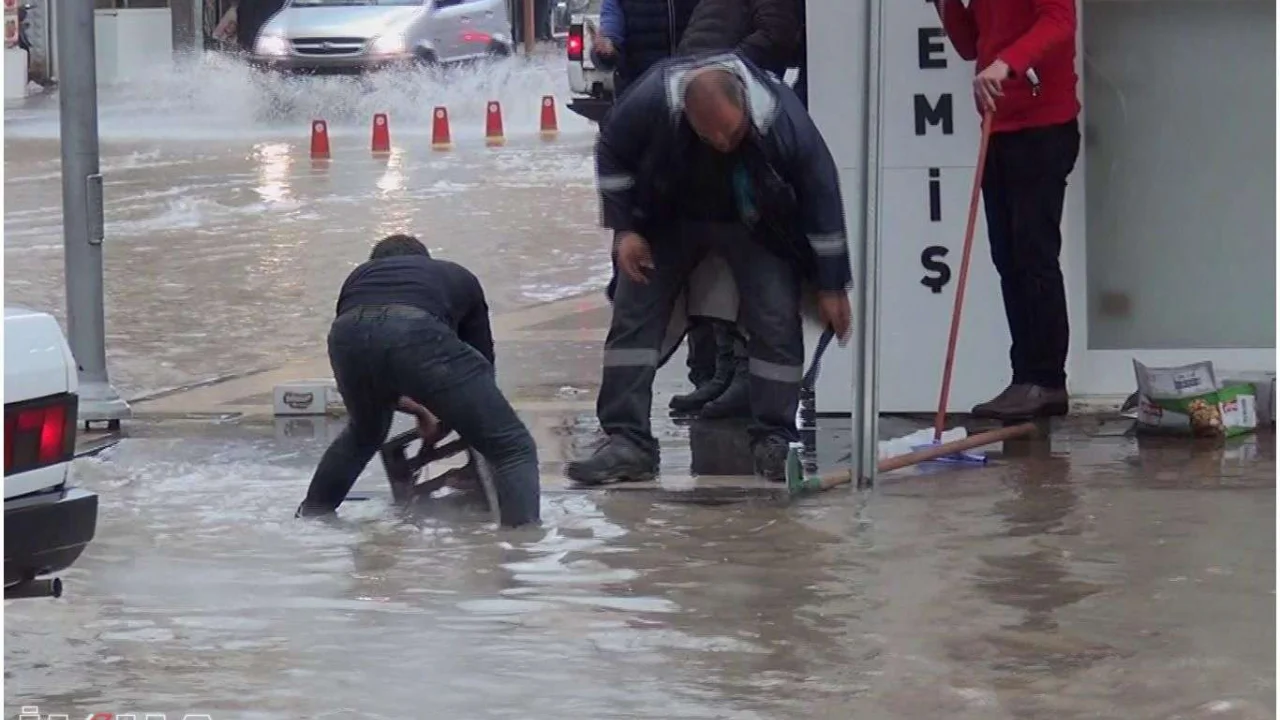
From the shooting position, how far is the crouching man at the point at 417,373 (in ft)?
21.3

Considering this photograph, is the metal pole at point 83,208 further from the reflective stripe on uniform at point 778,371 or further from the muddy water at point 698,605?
the reflective stripe on uniform at point 778,371

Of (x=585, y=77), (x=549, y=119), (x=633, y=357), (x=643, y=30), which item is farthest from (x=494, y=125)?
(x=633, y=357)

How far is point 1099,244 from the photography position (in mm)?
8320

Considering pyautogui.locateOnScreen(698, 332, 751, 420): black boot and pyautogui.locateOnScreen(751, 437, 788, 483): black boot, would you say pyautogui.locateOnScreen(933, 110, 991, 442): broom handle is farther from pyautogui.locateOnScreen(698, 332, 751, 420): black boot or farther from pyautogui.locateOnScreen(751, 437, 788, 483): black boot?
pyautogui.locateOnScreen(698, 332, 751, 420): black boot

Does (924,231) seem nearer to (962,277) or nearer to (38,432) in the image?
(962,277)

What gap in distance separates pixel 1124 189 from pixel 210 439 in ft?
11.6

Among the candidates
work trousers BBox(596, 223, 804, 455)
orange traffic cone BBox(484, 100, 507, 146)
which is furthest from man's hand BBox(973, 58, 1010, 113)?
orange traffic cone BBox(484, 100, 507, 146)

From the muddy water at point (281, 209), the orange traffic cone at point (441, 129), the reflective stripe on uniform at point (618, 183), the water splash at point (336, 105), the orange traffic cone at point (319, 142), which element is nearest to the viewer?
the reflective stripe on uniform at point (618, 183)

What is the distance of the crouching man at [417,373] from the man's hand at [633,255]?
564mm

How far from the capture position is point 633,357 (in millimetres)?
7270

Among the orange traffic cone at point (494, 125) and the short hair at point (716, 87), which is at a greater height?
the short hair at point (716, 87)

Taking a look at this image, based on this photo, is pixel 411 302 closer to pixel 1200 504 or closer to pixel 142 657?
pixel 142 657

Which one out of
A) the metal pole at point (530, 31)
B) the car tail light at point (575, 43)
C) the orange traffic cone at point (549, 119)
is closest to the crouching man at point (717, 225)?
the car tail light at point (575, 43)

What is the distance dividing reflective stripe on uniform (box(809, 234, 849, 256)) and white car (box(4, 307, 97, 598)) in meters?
2.71
